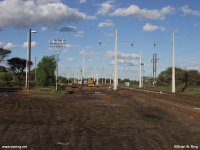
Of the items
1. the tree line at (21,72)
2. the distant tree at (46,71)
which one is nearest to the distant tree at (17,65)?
the tree line at (21,72)

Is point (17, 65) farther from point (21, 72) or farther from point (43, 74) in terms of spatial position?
point (43, 74)

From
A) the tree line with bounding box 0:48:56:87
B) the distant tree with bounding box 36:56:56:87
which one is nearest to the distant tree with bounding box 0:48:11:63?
the tree line with bounding box 0:48:56:87

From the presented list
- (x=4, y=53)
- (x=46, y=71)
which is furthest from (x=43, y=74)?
(x=4, y=53)

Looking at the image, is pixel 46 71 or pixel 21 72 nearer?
pixel 46 71

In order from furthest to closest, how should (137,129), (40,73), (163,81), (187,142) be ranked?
1. (163,81)
2. (40,73)
3. (137,129)
4. (187,142)

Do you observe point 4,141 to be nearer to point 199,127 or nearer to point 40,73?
point 199,127

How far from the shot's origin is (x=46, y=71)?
326 feet

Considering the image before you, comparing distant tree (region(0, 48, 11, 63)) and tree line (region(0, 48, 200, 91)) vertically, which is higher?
distant tree (region(0, 48, 11, 63))

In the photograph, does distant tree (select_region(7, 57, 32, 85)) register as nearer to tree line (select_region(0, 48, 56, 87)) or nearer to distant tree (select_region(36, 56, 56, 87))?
tree line (select_region(0, 48, 56, 87))

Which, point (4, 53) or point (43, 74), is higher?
point (4, 53)

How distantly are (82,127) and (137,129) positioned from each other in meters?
2.14

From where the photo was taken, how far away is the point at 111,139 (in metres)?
14.7

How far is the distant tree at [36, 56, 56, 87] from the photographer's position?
99250 millimetres

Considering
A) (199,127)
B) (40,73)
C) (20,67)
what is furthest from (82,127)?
(20,67)
